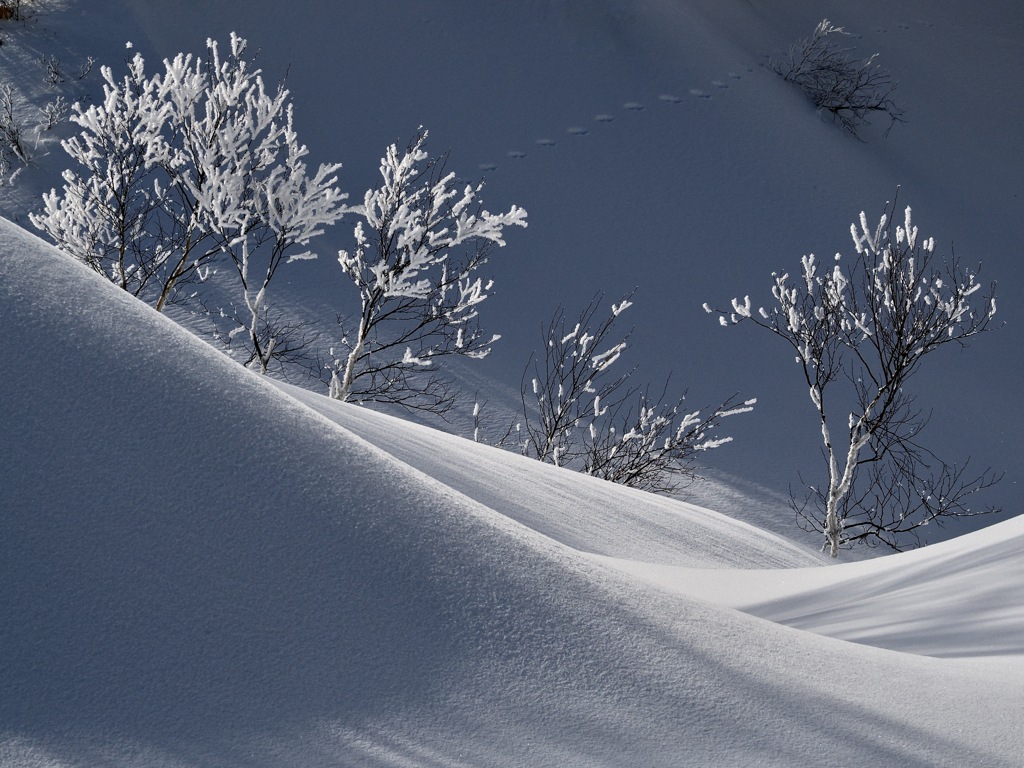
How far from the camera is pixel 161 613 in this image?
2.00 metres

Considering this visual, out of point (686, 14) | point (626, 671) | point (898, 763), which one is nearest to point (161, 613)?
point (626, 671)

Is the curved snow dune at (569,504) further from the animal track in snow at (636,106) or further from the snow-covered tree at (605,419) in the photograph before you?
the animal track in snow at (636,106)

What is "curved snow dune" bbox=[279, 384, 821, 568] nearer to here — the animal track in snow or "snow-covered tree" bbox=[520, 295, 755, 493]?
"snow-covered tree" bbox=[520, 295, 755, 493]

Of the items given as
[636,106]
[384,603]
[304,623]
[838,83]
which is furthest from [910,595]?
[838,83]

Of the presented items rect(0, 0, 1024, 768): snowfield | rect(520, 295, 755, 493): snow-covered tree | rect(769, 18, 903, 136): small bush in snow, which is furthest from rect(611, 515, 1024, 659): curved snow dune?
rect(769, 18, 903, 136): small bush in snow

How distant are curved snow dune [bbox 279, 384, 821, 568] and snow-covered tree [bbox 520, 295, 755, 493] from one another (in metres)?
3.56

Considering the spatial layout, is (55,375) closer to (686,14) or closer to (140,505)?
(140,505)

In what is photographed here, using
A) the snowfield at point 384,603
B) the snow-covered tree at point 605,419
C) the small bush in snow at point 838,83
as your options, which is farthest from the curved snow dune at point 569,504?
the small bush in snow at point 838,83

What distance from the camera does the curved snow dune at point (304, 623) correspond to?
6.07ft

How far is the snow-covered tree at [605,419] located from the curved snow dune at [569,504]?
356cm

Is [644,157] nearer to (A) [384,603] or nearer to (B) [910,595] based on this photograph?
(B) [910,595]

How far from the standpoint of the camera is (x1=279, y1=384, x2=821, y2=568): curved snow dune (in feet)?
13.2

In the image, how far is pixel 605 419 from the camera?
44.0 ft

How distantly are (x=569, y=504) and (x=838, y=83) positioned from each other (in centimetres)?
1846
